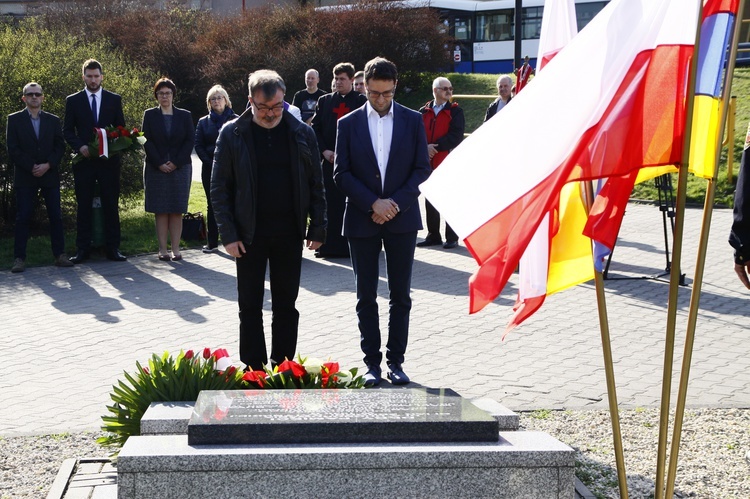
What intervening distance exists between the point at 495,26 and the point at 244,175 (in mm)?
32527

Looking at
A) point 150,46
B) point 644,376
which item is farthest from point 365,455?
point 150,46

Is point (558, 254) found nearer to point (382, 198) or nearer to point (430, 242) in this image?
point (382, 198)

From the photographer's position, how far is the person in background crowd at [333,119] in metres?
12.6

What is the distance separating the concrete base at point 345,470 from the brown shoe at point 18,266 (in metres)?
9.09

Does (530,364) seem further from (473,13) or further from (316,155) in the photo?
(473,13)

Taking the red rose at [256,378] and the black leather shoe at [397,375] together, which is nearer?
the red rose at [256,378]

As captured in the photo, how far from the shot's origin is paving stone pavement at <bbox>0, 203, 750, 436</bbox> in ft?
24.8

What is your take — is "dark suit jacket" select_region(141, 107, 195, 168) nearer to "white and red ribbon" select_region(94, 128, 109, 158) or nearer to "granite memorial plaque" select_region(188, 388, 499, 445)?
"white and red ribbon" select_region(94, 128, 109, 158)

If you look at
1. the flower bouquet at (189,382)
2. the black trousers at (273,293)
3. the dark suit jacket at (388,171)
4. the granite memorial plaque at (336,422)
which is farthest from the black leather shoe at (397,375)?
the granite memorial plaque at (336,422)

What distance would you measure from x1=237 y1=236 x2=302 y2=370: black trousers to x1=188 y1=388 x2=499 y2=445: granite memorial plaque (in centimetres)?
213

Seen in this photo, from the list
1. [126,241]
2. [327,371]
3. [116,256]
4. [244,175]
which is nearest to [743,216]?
[327,371]

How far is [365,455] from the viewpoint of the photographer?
14.3ft

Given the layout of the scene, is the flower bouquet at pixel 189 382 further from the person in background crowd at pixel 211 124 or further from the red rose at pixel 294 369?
the person in background crowd at pixel 211 124

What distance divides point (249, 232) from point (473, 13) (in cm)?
3324
